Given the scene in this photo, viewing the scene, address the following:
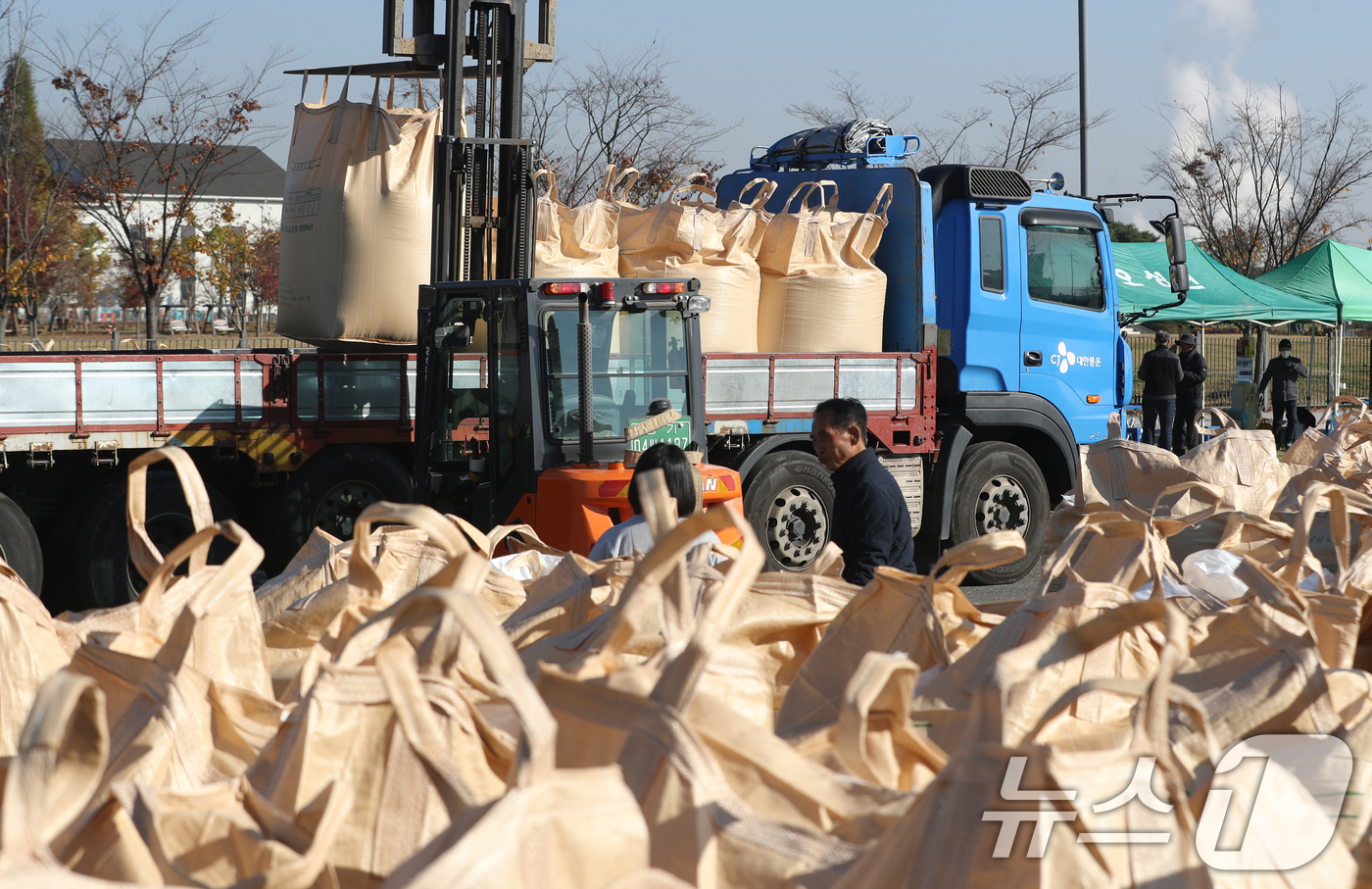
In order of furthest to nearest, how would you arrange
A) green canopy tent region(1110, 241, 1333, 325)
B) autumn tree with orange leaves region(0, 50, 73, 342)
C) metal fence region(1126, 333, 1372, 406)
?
metal fence region(1126, 333, 1372, 406) < green canopy tent region(1110, 241, 1333, 325) < autumn tree with orange leaves region(0, 50, 73, 342)

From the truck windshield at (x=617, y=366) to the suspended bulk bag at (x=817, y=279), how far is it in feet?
6.39

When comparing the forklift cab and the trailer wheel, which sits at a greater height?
the forklift cab

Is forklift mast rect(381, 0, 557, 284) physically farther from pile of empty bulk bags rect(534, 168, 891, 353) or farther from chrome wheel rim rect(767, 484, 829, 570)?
chrome wheel rim rect(767, 484, 829, 570)

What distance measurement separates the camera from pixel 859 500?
4.30m

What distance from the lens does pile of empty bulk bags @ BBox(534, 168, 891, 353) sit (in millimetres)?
8422

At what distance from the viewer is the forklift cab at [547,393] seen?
6.43 metres

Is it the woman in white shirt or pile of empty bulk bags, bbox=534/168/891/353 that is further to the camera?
pile of empty bulk bags, bbox=534/168/891/353

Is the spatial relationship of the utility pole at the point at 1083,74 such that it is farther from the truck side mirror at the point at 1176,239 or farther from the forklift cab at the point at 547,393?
the forklift cab at the point at 547,393

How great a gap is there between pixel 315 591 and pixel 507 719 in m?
0.95

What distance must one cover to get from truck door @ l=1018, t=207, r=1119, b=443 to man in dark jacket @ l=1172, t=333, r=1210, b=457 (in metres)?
9.60

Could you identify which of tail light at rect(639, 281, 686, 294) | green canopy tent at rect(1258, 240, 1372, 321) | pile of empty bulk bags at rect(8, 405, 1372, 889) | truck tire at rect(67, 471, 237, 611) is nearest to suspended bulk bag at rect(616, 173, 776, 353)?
tail light at rect(639, 281, 686, 294)

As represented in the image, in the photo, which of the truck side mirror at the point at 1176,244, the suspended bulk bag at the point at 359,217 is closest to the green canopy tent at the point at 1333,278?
the truck side mirror at the point at 1176,244

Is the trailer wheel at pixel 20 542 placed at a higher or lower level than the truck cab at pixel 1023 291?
lower

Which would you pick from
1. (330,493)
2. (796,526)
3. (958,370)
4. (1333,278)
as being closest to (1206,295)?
(1333,278)
